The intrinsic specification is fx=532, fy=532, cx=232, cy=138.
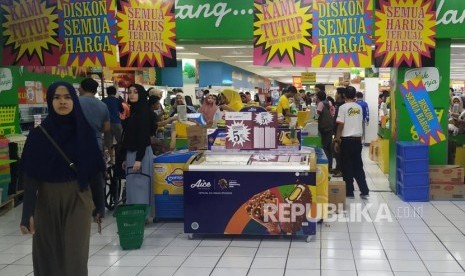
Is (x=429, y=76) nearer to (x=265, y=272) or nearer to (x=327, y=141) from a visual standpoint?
(x=327, y=141)

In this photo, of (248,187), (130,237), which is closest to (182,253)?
(130,237)

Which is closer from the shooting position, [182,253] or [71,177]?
[71,177]

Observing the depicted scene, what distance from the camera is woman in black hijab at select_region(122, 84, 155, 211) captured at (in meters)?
6.12

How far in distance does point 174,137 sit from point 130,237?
2425mm

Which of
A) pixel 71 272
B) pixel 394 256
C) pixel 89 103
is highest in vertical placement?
pixel 89 103

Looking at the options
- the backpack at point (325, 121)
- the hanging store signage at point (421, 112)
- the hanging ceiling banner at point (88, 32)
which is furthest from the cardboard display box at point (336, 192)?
the hanging ceiling banner at point (88, 32)

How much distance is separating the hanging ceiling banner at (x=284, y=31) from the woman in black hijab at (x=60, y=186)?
12.9 feet

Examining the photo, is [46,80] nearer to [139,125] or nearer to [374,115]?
[139,125]

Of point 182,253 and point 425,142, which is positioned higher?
point 425,142

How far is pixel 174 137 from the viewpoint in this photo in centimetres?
766

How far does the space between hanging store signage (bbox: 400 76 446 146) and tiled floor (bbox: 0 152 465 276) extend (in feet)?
4.55

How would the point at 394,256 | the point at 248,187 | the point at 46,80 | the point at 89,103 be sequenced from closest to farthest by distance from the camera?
the point at 394,256 → the point at 248,187 → the point at 89,103 → the point at 46,80

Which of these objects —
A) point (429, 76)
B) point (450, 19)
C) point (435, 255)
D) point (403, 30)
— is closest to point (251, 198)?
point (435, 255)

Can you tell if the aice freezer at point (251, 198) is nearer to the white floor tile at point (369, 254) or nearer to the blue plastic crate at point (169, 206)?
the white floor tile at point (369, 254)
